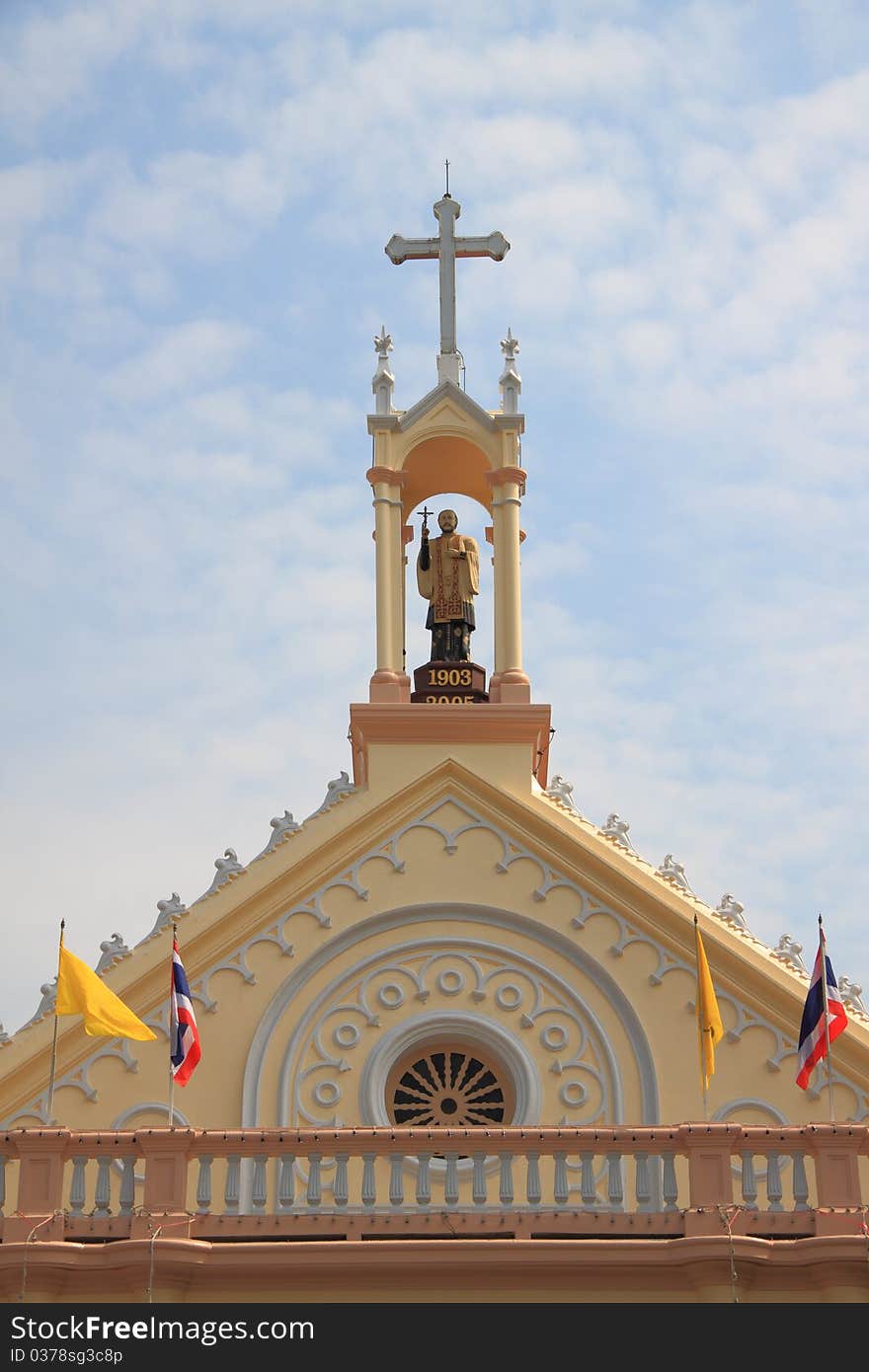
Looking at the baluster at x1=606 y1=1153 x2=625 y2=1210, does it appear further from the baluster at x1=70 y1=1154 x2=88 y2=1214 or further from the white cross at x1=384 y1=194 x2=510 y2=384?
the white cross at x1=384 y1=194 x2=510 y2=384

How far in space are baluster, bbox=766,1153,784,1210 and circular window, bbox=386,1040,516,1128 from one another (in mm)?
4228

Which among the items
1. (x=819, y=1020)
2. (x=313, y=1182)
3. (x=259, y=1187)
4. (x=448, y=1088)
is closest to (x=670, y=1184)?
(x=819, y=1020)

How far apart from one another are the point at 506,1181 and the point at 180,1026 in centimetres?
389

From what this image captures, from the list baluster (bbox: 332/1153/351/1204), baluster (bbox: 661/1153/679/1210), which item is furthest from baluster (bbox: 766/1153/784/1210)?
baluster (bbox: 332/1153/351/1204)

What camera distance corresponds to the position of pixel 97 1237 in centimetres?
2252

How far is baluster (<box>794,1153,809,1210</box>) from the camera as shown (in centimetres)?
2253

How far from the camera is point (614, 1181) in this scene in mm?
22594

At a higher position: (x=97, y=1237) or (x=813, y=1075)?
(x=813, y=1075)

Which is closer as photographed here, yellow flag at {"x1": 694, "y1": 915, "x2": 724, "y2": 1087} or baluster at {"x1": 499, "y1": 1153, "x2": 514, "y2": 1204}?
baluster at {"x1": 499, "y1": 1153, "x2": 514, "y2": 1204}
